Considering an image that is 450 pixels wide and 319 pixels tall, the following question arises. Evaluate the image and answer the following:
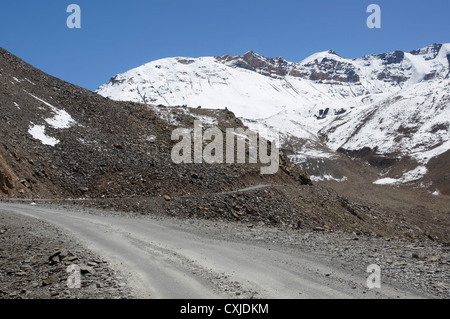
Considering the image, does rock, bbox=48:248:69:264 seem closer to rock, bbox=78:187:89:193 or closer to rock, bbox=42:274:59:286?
rock, bbox=42:274:59:286

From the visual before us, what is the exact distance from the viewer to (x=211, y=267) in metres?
9.95

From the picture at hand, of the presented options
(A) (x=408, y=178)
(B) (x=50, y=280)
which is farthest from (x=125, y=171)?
(A) (x=408, y=178)

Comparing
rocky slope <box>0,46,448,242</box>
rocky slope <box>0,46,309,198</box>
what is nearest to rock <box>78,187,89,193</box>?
rocky slope <box>0,46,309,198</box>

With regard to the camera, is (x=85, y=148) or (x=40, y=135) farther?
(x=85, y=148)

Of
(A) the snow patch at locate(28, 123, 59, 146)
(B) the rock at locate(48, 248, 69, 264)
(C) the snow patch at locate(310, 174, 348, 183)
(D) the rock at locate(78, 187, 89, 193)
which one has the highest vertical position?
(A) the snow patch at locate(28, 123, 59, 146)

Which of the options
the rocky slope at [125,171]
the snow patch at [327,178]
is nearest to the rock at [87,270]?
the rocky slope at [125,171]

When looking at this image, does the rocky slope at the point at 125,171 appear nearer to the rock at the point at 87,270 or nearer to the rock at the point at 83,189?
the rock at the point at 83,189

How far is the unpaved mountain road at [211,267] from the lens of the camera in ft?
26.8

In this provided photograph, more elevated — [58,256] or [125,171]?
Result: [125,171]

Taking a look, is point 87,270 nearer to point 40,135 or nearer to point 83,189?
point 83,189

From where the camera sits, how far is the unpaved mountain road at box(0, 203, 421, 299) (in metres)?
8.16

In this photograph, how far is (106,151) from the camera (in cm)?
3138

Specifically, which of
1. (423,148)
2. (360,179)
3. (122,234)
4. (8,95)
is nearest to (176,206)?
(122,234)
